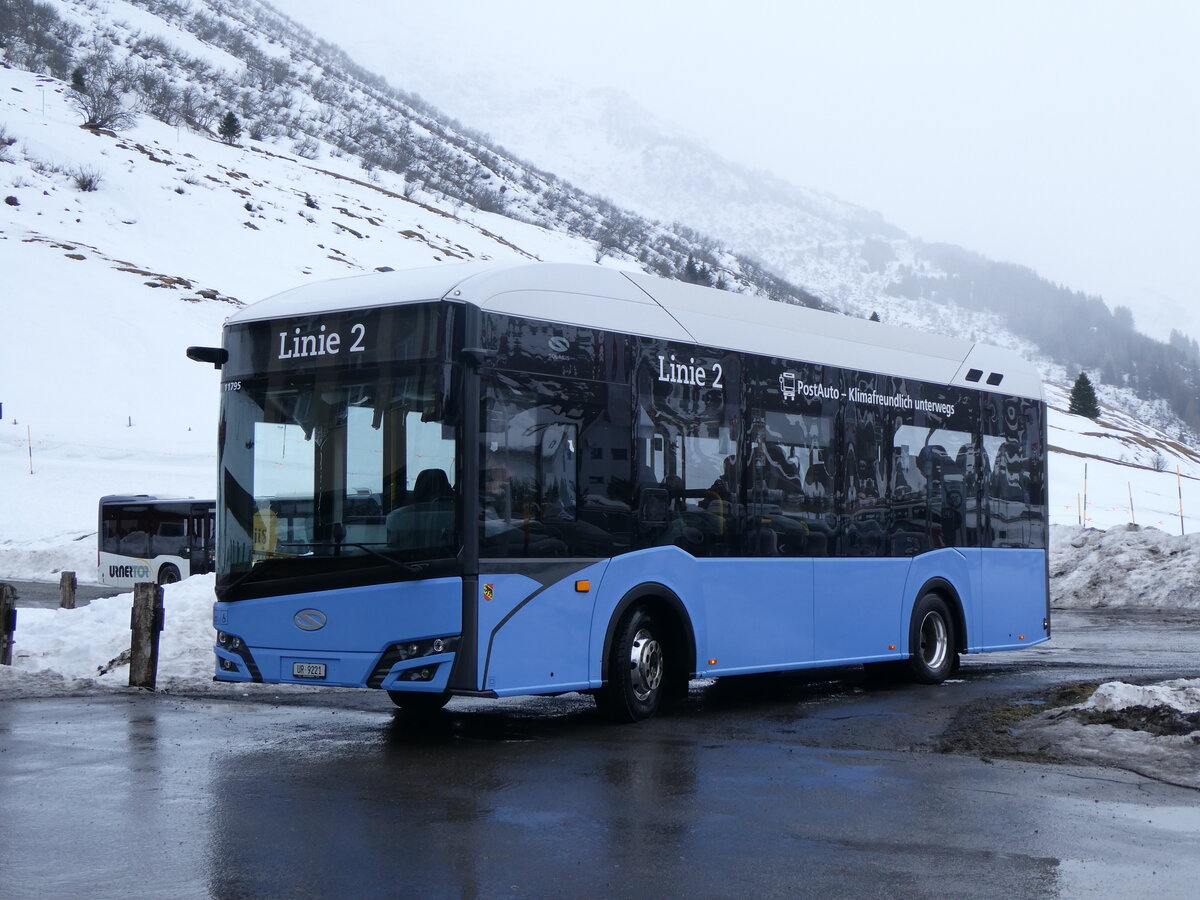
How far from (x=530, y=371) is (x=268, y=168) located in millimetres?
95407

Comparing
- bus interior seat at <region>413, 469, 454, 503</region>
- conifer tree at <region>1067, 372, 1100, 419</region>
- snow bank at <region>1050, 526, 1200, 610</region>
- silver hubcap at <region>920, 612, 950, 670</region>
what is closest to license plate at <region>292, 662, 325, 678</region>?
bus interior seat at <region>413, 469, 454, 503</region>

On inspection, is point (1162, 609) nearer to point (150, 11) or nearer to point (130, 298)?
point (130, 298)

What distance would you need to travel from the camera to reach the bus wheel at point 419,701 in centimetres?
1234

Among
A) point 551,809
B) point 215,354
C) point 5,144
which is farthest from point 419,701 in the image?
point 5,144

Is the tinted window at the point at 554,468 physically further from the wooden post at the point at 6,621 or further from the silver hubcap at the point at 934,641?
the wooden post at the point at 6,621

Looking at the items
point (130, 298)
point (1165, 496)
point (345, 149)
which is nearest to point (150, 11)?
point (345, 149)

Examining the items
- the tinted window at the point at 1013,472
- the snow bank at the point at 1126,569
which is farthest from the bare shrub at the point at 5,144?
the tinted window at the point at 1013,472

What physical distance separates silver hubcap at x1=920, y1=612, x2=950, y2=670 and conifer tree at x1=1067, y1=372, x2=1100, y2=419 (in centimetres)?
8732

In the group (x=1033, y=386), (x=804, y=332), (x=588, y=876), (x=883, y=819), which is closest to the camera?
(x=588, y=876)

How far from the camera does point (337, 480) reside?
10195 mm

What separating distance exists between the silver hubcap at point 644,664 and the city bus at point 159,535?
25.9 meters

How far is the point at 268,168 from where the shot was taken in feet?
332

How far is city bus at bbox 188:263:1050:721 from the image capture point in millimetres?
10047

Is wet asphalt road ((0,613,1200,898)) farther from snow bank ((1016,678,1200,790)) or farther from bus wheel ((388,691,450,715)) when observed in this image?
snow bank ((1016,678,1200,790))
